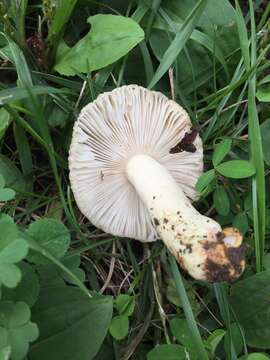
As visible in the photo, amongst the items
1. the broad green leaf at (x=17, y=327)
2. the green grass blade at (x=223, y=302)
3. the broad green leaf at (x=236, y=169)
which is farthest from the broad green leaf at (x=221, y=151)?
the broad green leaf at (x=17, y=327)

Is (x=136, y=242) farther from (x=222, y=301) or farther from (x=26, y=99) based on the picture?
(x=26, y=99)

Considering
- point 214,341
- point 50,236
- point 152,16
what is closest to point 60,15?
point 152,16

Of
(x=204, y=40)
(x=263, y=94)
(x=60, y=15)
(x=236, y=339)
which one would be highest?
(x=60, y=15)

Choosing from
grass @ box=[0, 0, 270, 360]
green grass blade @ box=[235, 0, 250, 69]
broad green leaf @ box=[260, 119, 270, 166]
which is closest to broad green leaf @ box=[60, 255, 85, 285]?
grass @ box=[0, 0, 270, 360]

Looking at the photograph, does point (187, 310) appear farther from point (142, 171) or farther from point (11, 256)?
point (11, 256)

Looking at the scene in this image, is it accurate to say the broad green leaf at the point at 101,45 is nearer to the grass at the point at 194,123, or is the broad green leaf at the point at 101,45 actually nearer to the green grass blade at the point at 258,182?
the grass at the point at 194,123

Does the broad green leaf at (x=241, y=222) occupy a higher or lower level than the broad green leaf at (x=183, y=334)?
Answer: higher
